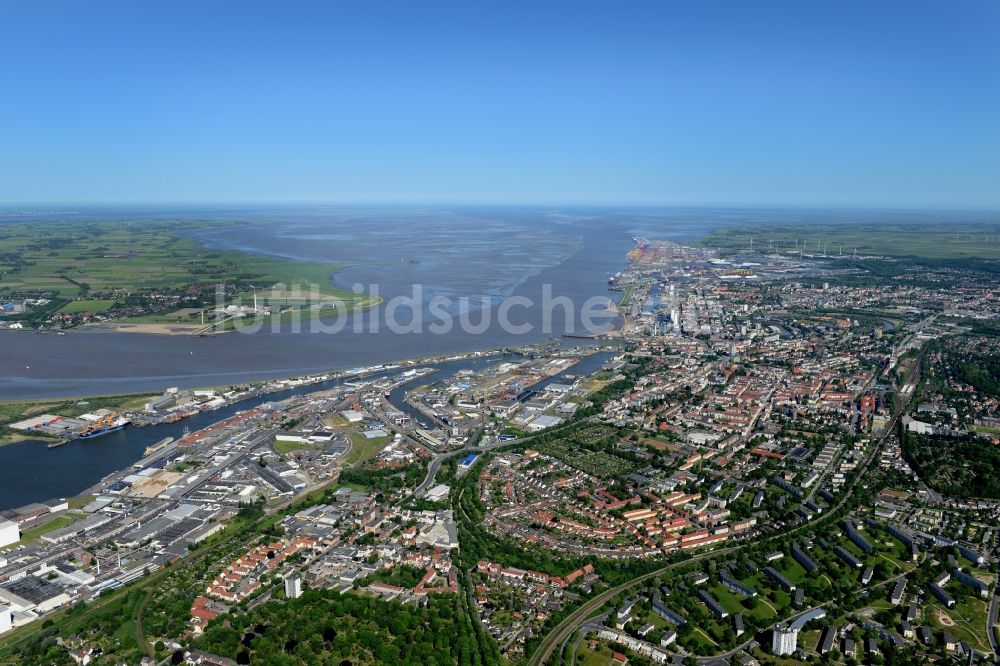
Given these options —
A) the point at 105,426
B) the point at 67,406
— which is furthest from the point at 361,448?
the point at 67,406

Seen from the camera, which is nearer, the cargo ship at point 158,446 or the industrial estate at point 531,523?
the industrial estate at point 531,523

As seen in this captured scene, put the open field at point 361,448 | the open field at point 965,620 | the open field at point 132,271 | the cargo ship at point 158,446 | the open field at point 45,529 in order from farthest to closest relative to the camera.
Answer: the open field at point 132,271 → the cargo ship at point 158,446 → the open field at point 361,448 → the open field at point 45,529 → the open field at point 965,620

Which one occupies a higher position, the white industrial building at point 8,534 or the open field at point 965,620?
the white industrial building at point 8,534

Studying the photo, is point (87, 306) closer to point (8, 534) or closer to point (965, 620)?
point (8, 534)

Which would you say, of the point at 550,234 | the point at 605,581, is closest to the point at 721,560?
the point at 605,581

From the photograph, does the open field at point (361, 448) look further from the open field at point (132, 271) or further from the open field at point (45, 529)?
the open field at point (132, 271)

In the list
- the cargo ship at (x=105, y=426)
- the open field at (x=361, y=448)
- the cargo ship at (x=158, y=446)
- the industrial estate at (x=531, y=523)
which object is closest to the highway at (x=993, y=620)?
the industrial estate at (x=531, y=523)

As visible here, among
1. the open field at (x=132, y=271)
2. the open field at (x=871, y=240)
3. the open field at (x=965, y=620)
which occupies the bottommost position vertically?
the open field at (x=965, y=620)
